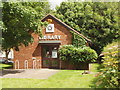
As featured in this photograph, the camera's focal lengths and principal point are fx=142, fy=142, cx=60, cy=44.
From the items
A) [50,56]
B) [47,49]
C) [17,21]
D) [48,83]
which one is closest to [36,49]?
[47,49]

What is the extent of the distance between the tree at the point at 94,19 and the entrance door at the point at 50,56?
702cm

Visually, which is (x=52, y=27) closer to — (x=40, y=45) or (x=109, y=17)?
(x=40, y=45)

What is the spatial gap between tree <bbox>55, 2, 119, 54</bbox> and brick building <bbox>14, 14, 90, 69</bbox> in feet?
20.9

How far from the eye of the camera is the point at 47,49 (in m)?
16.9

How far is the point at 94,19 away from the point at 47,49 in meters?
9.82

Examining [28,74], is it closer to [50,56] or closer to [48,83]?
[48,83]

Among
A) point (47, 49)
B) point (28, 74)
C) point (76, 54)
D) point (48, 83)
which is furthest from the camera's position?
point (47, 49)

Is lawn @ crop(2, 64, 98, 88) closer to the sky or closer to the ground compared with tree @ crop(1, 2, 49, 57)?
closer to the ground

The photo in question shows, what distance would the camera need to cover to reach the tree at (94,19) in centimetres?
2156

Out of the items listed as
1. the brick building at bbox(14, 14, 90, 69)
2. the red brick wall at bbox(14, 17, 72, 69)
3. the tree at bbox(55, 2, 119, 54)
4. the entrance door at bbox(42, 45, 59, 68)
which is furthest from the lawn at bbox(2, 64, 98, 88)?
the tree at bbox(55, 2, 119, 54)

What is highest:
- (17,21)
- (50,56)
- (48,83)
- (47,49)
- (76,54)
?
(17,21)

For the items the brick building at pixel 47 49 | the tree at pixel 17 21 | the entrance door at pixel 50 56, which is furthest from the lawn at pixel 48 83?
the entrance door at pixel 50 56

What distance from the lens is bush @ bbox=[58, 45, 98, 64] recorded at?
Result: 47.4 ft

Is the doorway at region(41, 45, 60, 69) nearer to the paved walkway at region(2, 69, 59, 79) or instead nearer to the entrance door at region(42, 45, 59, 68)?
the entrance door at region(42, 45, 59, 68)
